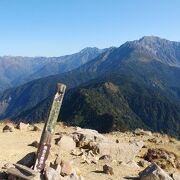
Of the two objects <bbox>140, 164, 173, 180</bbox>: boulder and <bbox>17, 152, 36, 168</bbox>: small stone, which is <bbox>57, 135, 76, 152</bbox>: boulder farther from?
<bbox>140, 164, 173, 180</bbox>: boulder

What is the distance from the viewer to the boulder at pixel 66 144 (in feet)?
71.0

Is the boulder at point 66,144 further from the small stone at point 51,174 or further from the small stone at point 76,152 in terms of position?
the small stone at point 51,174

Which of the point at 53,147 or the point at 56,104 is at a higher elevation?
the point at 56,104

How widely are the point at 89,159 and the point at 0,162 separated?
168 inches

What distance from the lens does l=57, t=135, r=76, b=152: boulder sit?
2164cm

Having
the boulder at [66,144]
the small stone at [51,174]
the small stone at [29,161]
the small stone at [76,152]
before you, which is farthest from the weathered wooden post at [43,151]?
the boulder at [66,144]

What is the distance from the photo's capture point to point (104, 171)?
17.3m

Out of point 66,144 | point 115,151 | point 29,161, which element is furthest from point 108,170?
point 66,144

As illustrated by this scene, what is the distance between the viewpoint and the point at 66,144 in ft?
72.3

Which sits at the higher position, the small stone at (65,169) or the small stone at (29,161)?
the small stone at (29,161)

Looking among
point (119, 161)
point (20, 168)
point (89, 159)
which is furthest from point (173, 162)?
point (20, 168)

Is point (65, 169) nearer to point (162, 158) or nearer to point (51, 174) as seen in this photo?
point (51, 174)

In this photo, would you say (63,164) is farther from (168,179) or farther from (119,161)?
(119,161)

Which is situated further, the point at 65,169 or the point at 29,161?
the point at 65,169
